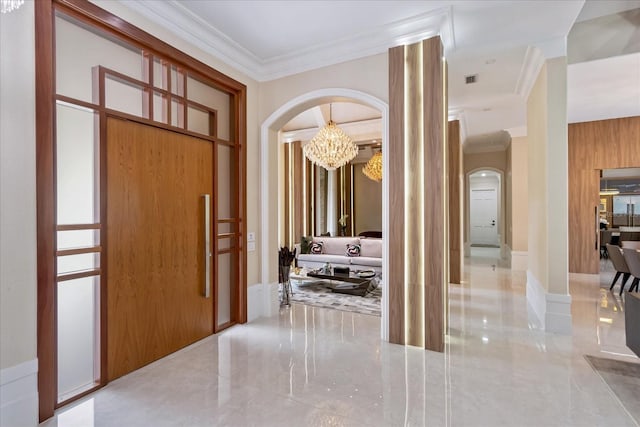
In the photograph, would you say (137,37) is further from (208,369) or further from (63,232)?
(208,369)

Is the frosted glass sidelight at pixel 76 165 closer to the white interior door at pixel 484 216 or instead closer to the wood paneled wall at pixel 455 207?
the wood paneled wall at pixel 455 207

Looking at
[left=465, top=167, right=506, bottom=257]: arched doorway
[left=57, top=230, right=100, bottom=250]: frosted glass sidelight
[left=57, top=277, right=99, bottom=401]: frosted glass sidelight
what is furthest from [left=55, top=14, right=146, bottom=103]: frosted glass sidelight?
[left=465, top=167, right=506, bottom=257]: arched doorway

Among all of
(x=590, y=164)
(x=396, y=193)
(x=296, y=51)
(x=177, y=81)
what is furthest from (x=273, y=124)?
(x=590, y=164)

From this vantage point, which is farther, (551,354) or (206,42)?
(206,42)

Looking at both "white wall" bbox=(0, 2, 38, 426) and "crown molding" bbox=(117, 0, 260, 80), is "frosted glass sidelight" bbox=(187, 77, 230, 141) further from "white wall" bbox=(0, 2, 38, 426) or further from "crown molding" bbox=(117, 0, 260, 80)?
"white wall" bbox=(0, 2, 38, 426)

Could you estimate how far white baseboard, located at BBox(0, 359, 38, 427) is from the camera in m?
1.82

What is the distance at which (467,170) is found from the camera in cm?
1022

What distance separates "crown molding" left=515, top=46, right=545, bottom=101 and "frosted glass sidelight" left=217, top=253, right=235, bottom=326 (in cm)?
433

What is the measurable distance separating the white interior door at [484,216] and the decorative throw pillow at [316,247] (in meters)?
8.94

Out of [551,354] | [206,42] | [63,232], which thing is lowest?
[551,354]

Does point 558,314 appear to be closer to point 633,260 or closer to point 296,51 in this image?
point 633,260

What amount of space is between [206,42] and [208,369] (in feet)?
10.4

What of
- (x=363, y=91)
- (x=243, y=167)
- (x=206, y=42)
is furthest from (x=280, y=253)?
(x=206, y=42)

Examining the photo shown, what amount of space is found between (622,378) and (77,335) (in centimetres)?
419
